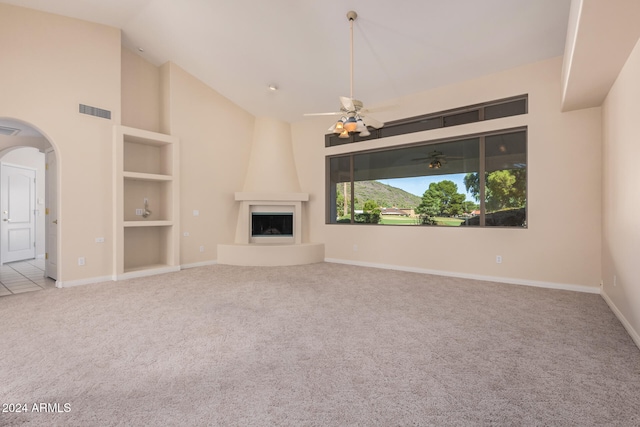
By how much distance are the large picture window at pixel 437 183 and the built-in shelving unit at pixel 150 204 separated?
3327 mm

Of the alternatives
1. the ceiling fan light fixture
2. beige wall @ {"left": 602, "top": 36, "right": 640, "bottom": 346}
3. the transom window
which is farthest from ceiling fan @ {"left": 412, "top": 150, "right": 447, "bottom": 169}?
the ceiling fan light fixture

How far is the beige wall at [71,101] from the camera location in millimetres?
4191

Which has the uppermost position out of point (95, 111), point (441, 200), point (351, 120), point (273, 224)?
point (95, 111)

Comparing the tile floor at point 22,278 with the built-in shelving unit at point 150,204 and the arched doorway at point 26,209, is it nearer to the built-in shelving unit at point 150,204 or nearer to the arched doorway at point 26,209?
the arched doorway at point 26,209

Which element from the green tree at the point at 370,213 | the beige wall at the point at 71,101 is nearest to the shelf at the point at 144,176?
Answer: the beige wall at the point at 71,101

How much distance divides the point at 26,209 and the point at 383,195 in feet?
27.0

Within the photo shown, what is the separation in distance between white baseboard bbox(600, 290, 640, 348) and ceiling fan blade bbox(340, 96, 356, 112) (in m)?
3.45

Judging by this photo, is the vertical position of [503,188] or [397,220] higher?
[503,188]

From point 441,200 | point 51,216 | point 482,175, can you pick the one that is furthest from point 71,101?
point 482,175

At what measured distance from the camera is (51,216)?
511 cm

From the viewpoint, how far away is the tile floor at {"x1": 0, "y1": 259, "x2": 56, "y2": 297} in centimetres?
450

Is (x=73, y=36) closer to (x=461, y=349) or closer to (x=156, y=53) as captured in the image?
(x=156, y=53)

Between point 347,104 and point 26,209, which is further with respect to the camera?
point 26,209

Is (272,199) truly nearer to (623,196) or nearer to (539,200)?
(539,200)
